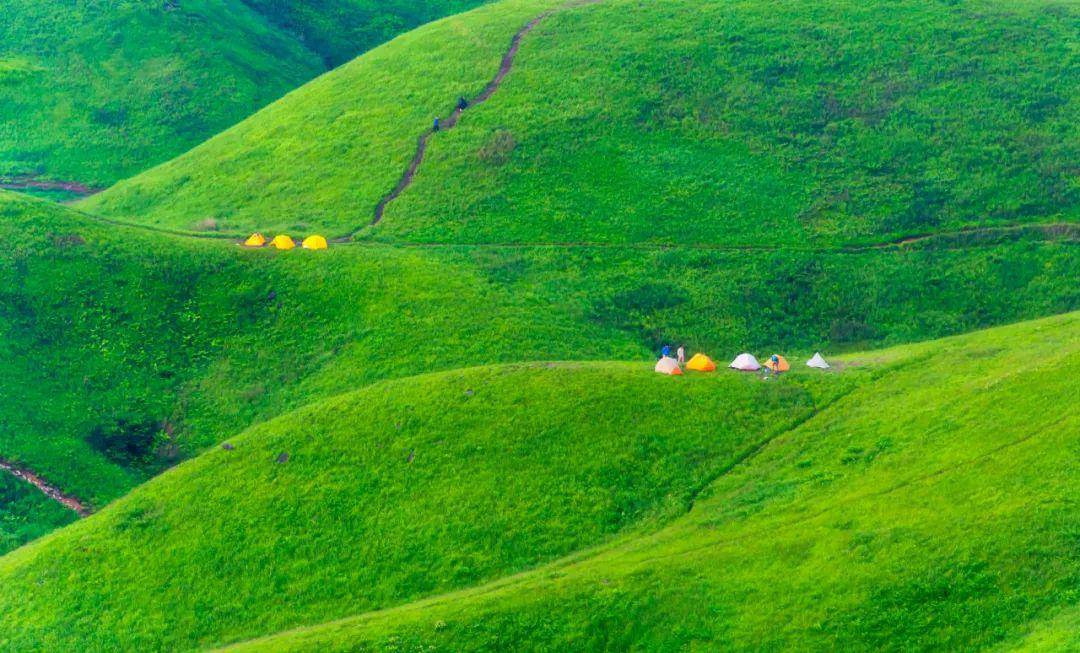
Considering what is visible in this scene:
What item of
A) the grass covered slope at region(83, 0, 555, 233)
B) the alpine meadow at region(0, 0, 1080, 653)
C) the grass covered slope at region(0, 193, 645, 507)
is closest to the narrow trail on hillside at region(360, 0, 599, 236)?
the alpine meadow at region(0, 0, 1080, 653)

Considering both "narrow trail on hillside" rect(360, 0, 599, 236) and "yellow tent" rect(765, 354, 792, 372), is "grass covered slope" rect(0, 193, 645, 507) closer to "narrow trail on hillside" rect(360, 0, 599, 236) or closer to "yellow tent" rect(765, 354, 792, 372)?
"yellow tent" rect(765, 354, 792, 372)

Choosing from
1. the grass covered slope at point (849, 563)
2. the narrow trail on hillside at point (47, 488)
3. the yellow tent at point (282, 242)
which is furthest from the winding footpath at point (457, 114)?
the grass covered slope at point (849, 563)

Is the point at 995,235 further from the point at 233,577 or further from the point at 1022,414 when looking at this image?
the point at 233,577

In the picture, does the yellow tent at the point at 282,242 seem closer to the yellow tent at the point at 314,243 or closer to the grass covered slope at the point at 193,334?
the yellow tent at the point at 314,243

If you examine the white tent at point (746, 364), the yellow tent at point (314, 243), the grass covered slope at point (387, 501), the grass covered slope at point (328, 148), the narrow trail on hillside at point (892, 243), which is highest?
the grass covered slope at point (328, 148)

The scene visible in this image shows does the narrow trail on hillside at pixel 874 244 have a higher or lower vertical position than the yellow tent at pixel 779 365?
higher

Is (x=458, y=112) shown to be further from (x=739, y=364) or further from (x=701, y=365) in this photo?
(x=739, y=364)
